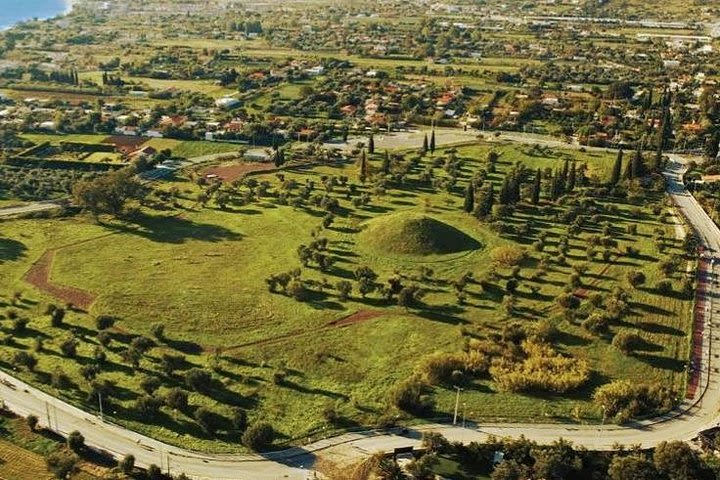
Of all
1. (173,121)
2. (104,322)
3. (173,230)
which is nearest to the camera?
(104,322)

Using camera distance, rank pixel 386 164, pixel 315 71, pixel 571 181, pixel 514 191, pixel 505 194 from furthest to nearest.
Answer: pixel 315 71 < pixel 386 164 < pixel 571 181 < pixel 514 191 < pixel 505 194

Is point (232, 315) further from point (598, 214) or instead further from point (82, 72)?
point (82, 72)

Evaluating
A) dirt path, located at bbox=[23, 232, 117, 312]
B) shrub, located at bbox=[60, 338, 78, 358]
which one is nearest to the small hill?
dirt path, located at bbox=[23, 232, 117, 312]

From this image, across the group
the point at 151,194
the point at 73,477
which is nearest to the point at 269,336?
the point at 73,477

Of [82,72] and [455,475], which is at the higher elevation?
[82,72]

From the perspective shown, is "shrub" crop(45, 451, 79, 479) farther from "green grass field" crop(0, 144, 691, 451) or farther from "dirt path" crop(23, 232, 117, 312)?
"dirt path" crop(23, 232, 117, 312)

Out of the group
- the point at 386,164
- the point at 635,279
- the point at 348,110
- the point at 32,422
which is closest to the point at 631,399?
the point at 635,279

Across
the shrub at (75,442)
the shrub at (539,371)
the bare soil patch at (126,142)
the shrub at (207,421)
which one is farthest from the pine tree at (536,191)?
the bare soil patch at (126,142)

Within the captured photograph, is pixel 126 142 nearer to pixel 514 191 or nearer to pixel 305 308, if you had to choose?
pixel 514 191
